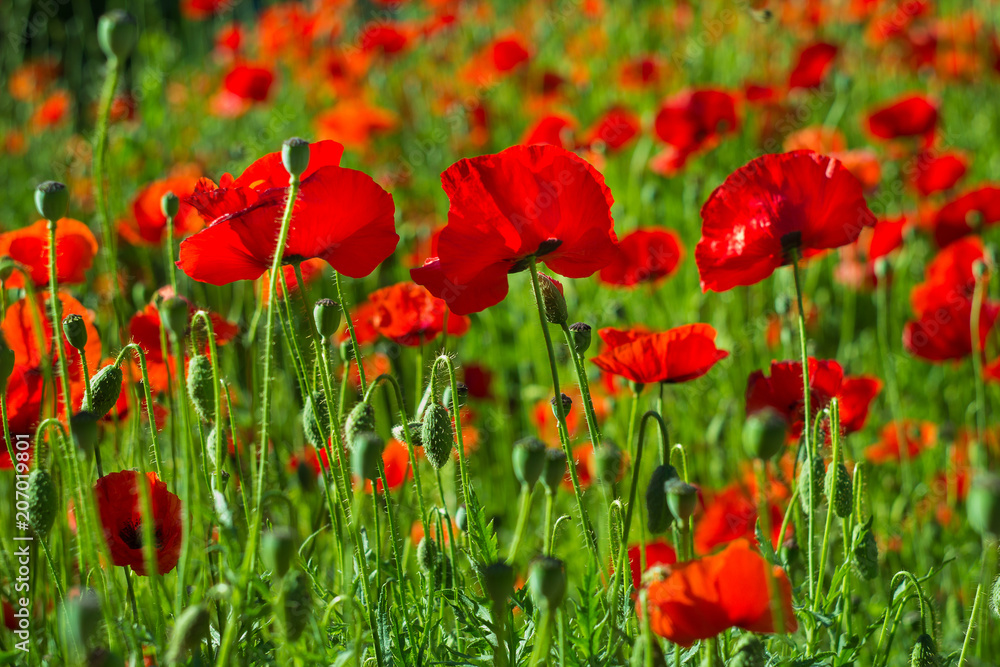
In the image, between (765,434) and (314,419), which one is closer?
(765,434)

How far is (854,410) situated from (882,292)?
30.2 inches

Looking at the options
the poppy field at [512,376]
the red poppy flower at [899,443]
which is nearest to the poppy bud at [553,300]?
the poppy field at [512,376]

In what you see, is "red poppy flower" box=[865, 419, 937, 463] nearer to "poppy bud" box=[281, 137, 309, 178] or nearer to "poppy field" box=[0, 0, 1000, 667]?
"poppy field" box=[0, 0, 1000, 667]

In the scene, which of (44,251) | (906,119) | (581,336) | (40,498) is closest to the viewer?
(40,498)

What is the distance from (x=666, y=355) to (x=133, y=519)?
2.20 feet

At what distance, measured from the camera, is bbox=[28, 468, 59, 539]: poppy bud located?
0.97m

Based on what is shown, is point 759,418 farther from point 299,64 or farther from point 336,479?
point 299,64

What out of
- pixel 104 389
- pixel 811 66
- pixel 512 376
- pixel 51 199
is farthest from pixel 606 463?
pixel 811 66

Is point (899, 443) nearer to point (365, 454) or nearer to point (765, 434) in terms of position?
point (765, 434)

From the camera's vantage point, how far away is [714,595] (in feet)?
2.75

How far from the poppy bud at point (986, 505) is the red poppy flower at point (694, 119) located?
2.24 m

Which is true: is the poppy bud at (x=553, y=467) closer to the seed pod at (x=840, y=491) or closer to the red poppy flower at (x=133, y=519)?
the seed pod at (x=840, y=491)

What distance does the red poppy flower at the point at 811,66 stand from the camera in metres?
3.54

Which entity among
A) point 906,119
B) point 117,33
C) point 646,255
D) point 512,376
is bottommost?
point 512,376
